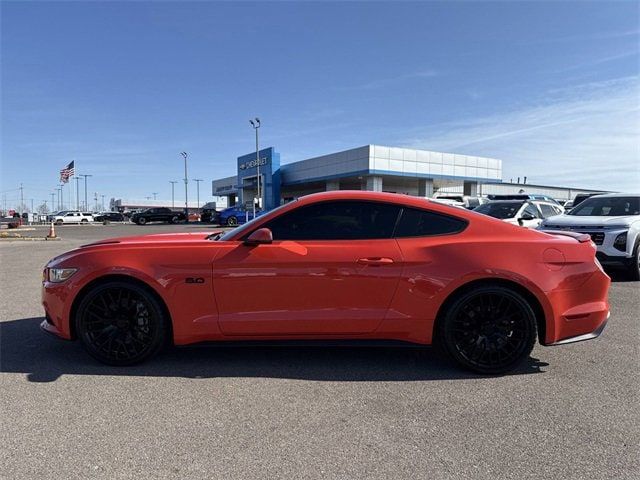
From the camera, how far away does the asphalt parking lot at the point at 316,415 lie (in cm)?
256

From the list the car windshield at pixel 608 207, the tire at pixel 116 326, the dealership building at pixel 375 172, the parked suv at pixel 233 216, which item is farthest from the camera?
the dealership building at pixel 375 172

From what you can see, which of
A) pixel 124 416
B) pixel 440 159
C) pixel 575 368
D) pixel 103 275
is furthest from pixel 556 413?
pixel 440 159

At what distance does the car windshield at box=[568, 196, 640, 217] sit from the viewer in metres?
9.48

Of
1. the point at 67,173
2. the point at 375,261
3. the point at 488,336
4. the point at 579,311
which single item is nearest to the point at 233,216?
the point at 67,173

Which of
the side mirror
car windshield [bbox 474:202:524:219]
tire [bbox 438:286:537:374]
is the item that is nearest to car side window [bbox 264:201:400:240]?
the side mirror

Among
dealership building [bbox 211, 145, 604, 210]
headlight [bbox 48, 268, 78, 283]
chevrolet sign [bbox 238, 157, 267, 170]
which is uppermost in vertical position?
chevrolet sign [bbox 238, 157, 267, 170]

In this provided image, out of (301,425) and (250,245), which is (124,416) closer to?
(301,425)

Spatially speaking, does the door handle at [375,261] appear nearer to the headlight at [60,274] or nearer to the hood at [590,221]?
the headlight at [60,274]

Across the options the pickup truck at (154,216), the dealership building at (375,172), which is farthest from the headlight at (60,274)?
the pickup truck at (154,216)

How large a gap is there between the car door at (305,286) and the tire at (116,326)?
2.25ft

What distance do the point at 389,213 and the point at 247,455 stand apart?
2251 millimetres

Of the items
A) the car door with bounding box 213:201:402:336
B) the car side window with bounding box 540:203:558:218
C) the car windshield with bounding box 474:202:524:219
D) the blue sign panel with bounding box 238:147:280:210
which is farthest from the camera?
the blue sign panel with bounding box 238:147:280:210

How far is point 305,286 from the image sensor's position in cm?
378

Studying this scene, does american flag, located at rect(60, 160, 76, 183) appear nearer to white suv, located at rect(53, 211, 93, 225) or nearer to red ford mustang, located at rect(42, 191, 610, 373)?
white suv, located at rect(53, 211, 93, 225)
